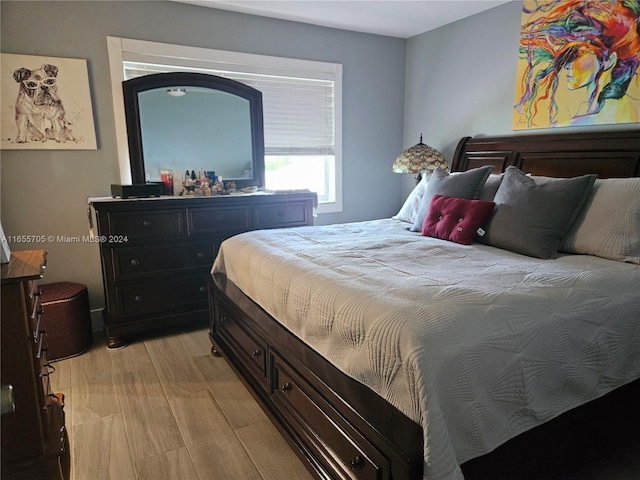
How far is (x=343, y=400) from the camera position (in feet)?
4.72

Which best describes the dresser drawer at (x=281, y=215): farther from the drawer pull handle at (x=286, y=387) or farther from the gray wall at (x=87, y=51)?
the drawer pull handle at (x=286, y=387)

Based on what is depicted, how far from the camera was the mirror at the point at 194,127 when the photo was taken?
3.10 m

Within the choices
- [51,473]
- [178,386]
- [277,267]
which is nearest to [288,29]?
[277,267]

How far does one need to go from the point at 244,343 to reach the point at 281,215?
1299 millimetres

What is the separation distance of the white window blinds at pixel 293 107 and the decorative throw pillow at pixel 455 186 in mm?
1441

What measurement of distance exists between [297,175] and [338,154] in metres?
0.46

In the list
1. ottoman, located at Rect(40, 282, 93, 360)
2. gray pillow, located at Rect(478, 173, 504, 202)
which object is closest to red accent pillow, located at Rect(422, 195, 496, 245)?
gray pillow, located at Rect(478, 173, 504, 202)

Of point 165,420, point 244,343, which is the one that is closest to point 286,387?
point 244,343

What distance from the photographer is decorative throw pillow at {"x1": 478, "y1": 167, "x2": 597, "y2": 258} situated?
2.07 meters

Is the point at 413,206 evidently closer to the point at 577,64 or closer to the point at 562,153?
the point at 562,153

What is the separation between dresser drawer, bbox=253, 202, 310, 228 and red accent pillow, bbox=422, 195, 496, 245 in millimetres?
1142

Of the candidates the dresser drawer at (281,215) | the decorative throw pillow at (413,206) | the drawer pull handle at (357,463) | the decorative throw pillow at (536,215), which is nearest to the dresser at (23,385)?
the drawer pull handle at (357,463)

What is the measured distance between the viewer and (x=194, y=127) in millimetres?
3271

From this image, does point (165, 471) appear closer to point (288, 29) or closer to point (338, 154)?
point (338, 154)
